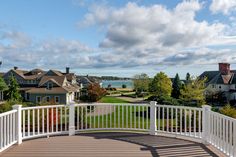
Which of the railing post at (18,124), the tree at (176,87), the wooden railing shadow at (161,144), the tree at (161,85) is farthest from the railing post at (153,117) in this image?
the tree at (176,87)

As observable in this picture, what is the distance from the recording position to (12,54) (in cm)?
3272

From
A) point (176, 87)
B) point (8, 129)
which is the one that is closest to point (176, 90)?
point (176, 87)

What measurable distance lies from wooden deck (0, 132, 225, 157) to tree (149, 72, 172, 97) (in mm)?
29594

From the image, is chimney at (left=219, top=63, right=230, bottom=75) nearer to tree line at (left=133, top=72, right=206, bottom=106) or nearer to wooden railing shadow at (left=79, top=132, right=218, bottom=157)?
tree line at (left=133, top=72, right=206, bottom=106)

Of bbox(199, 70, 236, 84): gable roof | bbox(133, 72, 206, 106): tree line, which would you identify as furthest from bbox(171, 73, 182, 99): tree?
bbox(199, 70, 236, 84): gable roof

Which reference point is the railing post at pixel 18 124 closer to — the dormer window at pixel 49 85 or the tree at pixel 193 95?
the tree at pixel 193 95

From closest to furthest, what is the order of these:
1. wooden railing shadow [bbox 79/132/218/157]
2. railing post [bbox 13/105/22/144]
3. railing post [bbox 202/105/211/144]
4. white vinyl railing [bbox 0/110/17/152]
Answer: white vinyl railing [bbox 0/110/17/152] < wooden railing shadow [bbox 79/132/218/157] < railing post [bbox 202/105/211/144] < railing post [bbox 13/105/22/144]

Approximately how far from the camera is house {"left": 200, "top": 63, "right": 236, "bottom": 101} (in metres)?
41.6

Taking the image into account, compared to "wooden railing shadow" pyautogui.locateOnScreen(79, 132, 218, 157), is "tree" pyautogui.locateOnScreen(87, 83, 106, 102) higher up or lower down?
lower down

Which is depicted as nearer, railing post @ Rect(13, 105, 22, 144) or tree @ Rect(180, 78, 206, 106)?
railing post @ Rect(13, 105, 22, 144)

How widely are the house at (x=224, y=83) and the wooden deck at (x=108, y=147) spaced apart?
35.5m

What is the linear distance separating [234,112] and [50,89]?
26933 mm

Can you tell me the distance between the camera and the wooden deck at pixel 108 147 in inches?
229

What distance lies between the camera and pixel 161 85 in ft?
122
